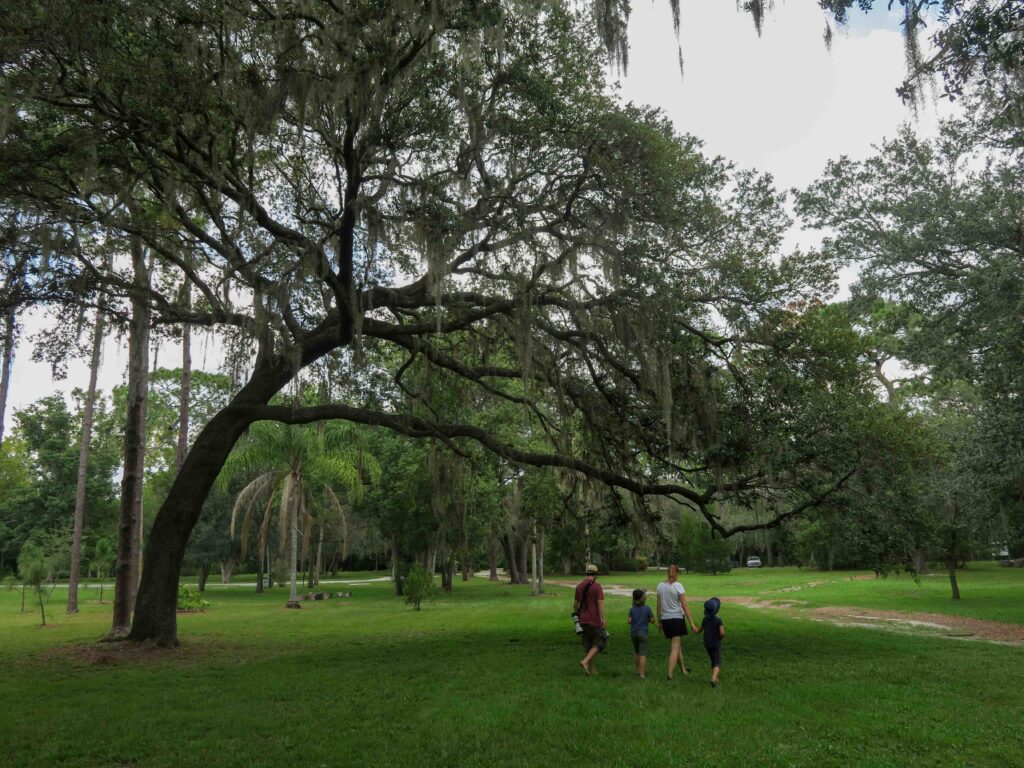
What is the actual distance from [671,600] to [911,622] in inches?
447

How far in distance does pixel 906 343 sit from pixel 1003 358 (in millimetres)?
1891

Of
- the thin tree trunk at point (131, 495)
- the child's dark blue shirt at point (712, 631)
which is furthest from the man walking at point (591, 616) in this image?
the thin tree trunk at point (131, 495)

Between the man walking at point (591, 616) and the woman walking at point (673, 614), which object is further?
the man walking at point (591, 616)

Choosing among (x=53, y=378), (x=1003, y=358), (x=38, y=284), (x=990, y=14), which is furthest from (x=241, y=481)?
(x=990, y=14)

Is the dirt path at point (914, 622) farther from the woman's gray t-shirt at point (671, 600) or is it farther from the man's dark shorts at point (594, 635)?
the man's dark shorts at point (594, 635)

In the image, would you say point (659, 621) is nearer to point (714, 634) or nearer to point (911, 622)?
point (714, 634)

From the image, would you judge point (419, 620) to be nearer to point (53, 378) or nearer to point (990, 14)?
point (53, 378)

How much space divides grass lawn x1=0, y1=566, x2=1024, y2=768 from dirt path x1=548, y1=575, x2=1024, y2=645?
5.29 ft

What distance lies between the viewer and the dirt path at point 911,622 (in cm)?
1398

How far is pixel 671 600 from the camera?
350 inches

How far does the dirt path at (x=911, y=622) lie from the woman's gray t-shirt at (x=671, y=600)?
815 cm

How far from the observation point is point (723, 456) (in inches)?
437

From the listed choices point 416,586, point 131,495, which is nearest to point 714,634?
point 131,495

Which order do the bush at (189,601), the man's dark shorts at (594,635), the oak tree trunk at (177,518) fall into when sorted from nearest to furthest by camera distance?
the man's dark shorts at (594,635)
the oak tree trunk at (177,518)
the bush at (189,601)
